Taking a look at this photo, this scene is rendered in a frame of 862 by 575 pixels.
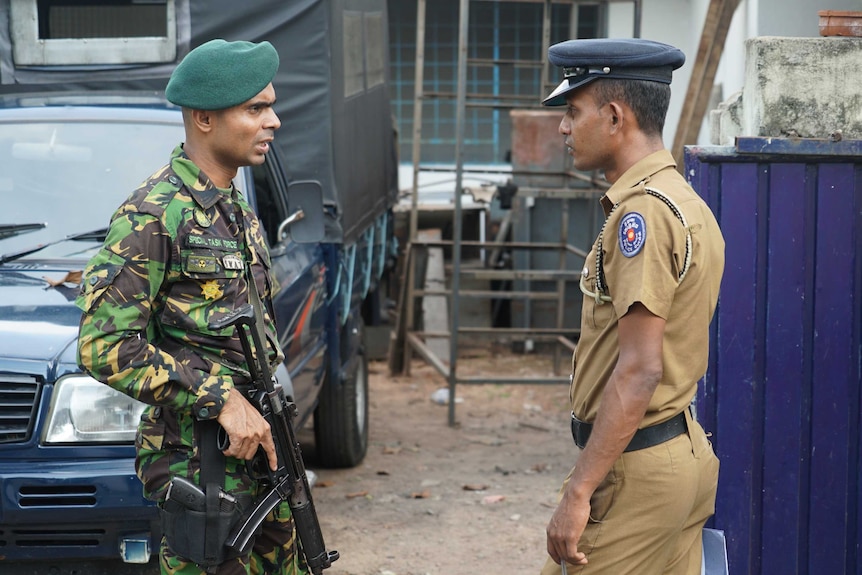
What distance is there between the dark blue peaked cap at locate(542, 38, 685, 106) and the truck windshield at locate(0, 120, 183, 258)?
232cm

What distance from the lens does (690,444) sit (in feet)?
7.97

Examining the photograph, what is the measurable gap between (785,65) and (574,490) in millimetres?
1774

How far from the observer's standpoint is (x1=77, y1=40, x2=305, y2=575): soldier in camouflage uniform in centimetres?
250

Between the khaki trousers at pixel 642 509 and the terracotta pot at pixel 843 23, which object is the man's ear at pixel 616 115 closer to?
the khaki trousers at pixel 642 509

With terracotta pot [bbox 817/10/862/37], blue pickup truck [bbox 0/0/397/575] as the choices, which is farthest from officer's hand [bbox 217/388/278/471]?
terracotta pot [bbox 817/10/862/37]

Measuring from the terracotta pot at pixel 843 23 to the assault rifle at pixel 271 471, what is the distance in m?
2.08

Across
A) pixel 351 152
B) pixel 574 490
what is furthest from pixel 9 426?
pixel 351 152

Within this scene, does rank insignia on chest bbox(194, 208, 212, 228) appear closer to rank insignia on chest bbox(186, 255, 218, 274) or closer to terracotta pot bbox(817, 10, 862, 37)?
rank insignia on chest bbox(186, 255, 218, 274)

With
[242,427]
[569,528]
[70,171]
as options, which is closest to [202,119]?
[242,427]

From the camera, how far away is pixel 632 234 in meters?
2.27

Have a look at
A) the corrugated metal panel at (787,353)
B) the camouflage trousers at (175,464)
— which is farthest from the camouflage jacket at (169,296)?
the corrugated metal panel at (787,353)

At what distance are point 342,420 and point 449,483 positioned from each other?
68 cm

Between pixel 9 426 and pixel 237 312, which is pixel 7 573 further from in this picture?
pixel 237 312

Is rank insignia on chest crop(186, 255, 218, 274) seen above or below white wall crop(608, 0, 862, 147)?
below
